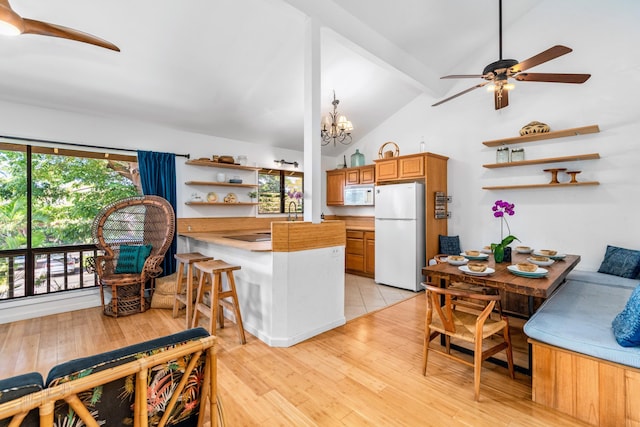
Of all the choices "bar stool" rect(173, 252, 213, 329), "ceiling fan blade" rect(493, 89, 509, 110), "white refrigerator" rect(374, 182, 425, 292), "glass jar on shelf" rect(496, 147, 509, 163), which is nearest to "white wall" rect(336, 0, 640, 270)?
"glass jar on shelf" rect(496, 147, 509, 163)

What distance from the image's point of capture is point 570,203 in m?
3.67

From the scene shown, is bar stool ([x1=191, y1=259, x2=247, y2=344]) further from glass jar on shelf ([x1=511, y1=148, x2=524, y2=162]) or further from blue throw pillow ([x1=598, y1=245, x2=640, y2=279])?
blue throw pillow ([x1=598, y1=245, x2=640, y2=279])

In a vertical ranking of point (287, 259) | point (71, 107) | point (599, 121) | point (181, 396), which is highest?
point (71, 107)

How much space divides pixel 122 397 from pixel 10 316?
145 inches

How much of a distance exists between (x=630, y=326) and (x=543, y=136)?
2.90 meters

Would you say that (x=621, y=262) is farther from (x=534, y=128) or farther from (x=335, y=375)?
(x=335, y=375)

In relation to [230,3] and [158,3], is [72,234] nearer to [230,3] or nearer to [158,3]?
[158,3]

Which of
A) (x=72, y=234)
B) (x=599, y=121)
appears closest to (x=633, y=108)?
(x=599, y=121)

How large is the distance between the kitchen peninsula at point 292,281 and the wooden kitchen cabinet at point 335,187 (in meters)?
3.03

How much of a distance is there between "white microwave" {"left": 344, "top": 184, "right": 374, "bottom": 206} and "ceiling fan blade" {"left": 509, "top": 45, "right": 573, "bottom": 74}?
3212mm

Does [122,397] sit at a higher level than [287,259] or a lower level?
lower

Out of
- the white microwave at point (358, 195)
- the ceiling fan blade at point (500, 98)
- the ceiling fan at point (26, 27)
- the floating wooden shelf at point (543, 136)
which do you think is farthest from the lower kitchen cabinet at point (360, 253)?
the ceiling fan at point (26, 27)

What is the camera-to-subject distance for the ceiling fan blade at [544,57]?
2.16 metres

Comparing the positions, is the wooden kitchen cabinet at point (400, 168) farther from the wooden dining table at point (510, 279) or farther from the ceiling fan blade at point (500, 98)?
the wooden dining table at point (510, 279)
